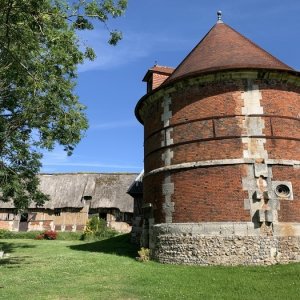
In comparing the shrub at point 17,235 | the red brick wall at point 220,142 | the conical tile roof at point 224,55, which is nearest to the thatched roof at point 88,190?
the shrub at point 17,235

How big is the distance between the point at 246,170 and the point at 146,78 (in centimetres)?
864

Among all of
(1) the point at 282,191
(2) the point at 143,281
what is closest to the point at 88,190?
(1) the point at 282,191

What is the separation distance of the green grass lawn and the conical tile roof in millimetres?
7232

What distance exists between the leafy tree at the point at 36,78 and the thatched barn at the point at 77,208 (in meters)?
15.5

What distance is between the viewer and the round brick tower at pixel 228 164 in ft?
40.9

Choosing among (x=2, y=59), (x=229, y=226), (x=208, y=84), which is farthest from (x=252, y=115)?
(x=2, y=59)

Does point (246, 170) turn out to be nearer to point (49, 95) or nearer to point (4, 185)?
point (49, 95)

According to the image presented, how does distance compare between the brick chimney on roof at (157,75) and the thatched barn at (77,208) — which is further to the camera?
the thatched barn at (77,208)

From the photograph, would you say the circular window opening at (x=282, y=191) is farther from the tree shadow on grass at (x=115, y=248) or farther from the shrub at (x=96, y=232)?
the shrub at (x=96, y=232)

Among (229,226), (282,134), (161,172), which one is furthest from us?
(161,172)

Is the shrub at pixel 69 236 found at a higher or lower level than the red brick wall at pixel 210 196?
lower

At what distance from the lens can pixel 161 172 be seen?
48.3ft

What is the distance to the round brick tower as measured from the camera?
1246cm

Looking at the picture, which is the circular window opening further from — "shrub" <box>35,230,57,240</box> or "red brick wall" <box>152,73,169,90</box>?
"shrub" <box>35,230,57,240</box>
